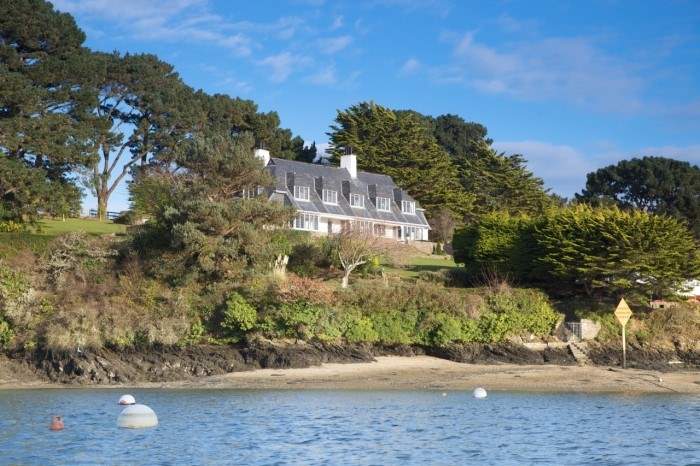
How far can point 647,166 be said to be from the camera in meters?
101

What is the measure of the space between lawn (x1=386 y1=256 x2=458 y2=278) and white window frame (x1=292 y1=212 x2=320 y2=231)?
9976mm

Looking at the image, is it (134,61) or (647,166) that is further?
(647,166)

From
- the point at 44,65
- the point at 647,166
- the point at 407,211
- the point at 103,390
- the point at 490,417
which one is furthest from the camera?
the point at 647,166

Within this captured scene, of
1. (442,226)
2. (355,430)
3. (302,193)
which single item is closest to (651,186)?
(442,226)

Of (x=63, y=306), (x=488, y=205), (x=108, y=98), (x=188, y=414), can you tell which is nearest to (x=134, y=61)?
(x=108, y=98)

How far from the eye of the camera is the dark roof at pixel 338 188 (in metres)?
78.0

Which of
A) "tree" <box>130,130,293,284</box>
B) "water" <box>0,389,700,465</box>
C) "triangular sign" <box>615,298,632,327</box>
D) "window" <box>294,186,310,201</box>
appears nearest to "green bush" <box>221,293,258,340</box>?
"tree" <box>130,130,293,284</box>

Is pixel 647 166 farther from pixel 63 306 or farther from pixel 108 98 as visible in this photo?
pixel 63 306

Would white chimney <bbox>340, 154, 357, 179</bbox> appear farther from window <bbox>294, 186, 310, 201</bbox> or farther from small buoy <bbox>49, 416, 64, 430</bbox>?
small buoy <bbox>49, 416, 64, 430</bbox>

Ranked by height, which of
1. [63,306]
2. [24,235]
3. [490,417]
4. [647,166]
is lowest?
[490,417]

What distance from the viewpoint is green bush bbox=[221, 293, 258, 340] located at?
43.3m

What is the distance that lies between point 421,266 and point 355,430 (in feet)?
126

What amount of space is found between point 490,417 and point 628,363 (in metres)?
18.1

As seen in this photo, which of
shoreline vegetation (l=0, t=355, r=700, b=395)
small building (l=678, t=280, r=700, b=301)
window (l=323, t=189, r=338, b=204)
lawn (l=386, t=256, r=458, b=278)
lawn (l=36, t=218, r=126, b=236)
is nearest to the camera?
shoreline vegetation (l=0, t=355, r=700, b=395)
